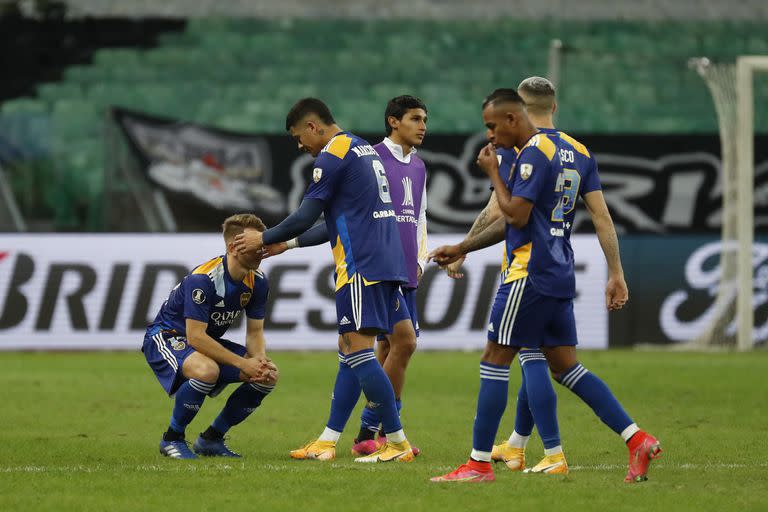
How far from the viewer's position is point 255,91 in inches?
952

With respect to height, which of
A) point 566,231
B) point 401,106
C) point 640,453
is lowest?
point 640,453

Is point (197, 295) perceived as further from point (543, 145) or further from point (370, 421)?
point (543, 145)

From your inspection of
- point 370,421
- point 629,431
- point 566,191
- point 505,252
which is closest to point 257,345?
point 370,421

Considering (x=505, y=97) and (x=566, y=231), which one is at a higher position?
(x=505, y=97)

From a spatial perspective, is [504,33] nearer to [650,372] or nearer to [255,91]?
[255,91]

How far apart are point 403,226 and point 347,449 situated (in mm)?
1474

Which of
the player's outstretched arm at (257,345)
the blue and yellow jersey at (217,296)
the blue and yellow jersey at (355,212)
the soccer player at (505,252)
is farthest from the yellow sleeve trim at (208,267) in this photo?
the soccer player at (505,252)

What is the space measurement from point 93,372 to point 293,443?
608 cm

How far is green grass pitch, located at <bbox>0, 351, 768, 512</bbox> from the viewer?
19.6 ft

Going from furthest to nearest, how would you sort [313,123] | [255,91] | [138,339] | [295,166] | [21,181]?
[255,91] → [21,181] → [295,166] → [138,339] → [313,123]

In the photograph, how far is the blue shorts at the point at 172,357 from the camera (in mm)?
7746

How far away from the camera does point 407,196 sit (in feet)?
27.7

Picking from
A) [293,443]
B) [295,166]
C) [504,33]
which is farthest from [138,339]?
[504,33]

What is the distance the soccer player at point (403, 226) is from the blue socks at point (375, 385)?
0.67m
